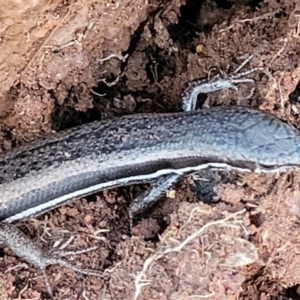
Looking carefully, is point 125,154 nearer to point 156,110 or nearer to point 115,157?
point 115,157

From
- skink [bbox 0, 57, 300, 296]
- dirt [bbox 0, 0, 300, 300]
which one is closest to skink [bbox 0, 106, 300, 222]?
skink [bbox 0, 57, 300, 296]

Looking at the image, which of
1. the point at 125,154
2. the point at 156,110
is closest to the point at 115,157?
the point at 125,154

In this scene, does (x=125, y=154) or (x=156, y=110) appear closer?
(x=125, y=154)

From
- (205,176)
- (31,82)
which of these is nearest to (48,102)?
(31,82)

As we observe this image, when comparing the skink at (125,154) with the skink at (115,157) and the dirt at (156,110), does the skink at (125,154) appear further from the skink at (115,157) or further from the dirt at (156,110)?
the dirt at (156,110)

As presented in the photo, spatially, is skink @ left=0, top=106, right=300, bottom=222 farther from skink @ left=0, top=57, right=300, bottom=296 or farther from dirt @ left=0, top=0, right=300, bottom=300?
dirt @ left=0, top=0, right=300, bottom=300
